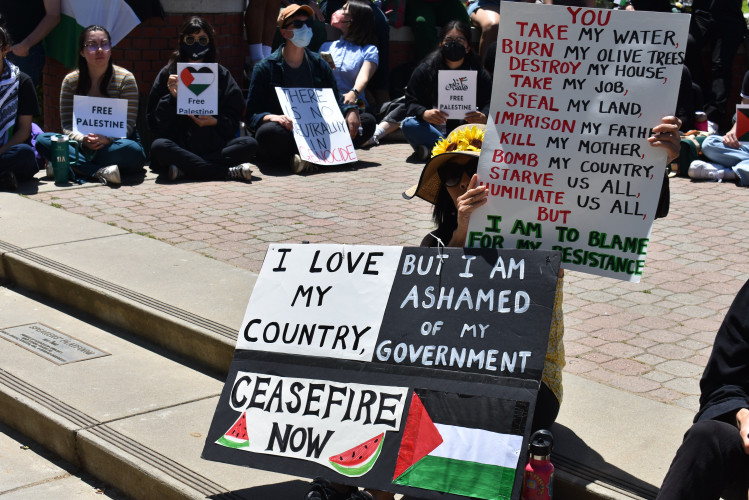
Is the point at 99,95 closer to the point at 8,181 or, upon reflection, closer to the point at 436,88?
the point at 8,181

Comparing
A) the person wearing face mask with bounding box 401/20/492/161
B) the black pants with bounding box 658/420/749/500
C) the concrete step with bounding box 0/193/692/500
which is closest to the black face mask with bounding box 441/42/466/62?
the person wearing face mask with bounding box 401/20/492/161

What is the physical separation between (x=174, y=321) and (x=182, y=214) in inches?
103

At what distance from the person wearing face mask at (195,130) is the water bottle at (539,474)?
19.4 feet

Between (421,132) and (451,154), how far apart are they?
18.9ft

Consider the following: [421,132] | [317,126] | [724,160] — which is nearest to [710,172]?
[724,160]

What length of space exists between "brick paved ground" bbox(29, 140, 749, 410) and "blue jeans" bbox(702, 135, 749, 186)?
0.45 feet

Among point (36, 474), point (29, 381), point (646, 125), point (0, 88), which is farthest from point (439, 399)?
point (0, 88)

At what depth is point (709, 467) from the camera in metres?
3.12

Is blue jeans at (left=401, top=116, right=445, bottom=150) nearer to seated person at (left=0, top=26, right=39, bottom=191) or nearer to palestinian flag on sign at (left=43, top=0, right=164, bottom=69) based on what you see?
palestinian flag on sign at (left=43, top=0, right=164, bottom=69)

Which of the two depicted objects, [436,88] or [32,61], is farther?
[32,61]

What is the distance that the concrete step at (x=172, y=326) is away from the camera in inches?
144

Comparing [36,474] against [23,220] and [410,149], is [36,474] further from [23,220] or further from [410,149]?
[410,149]

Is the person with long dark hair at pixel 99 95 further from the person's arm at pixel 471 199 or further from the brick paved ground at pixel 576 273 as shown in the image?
the person's arm at pixel 471 199

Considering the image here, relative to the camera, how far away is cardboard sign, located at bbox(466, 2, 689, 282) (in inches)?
136
